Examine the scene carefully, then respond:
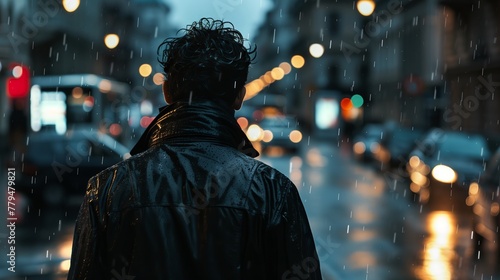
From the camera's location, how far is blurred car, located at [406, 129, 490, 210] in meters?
15.6

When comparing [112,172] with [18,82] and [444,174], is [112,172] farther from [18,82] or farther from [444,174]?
[18,82]

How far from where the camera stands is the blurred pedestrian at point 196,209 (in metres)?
2.30

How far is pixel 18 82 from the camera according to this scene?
89.6 ft

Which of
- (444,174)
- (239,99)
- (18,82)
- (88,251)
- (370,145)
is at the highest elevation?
(18,82)

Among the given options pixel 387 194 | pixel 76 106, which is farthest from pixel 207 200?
pixel 76 106

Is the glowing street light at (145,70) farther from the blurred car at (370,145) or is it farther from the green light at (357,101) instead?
the blurred car at (370,145)

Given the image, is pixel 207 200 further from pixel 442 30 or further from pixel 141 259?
pixel 442 30

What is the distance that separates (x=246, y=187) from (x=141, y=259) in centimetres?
36

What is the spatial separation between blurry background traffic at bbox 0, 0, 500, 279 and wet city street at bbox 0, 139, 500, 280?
5 centimetres

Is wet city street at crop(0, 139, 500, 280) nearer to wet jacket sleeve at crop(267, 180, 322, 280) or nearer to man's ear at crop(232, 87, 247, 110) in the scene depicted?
man's ear at crop(232, 87, 247, 110)

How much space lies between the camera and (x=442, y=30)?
3756cm

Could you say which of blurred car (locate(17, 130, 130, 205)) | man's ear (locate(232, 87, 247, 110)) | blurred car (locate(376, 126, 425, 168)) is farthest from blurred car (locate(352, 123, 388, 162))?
man's ear (locate(232, 87, 247, 110))

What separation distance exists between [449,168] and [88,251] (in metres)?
14.8

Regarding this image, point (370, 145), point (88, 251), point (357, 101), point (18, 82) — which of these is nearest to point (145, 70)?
point (357, 101)
